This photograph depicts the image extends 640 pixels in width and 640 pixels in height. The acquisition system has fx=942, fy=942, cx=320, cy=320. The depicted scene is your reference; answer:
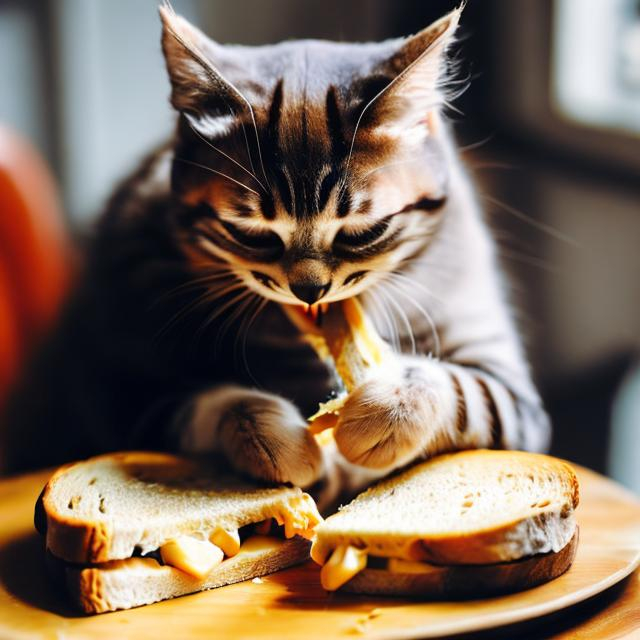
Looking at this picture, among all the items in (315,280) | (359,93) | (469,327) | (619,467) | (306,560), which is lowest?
(619,467)

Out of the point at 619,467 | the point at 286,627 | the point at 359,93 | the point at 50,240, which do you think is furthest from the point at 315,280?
the point at 50,240

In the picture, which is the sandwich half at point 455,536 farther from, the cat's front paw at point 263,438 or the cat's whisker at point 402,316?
the cat's whisker at point 402,316

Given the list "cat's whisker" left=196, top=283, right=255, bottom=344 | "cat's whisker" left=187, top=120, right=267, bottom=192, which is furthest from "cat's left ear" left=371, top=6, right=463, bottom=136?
"cat's whisker" left=196, top=283, right=255, bottom=344

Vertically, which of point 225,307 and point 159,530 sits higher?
point 225,307

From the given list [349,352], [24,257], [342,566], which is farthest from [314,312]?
[24,257]

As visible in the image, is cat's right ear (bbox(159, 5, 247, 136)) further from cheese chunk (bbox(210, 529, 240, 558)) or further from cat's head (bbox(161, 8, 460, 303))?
cheese chunk (bbox(210, 529, 240, 558))

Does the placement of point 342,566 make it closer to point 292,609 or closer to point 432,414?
point 292,609

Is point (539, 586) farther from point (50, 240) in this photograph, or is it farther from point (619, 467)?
point (50, 240)
